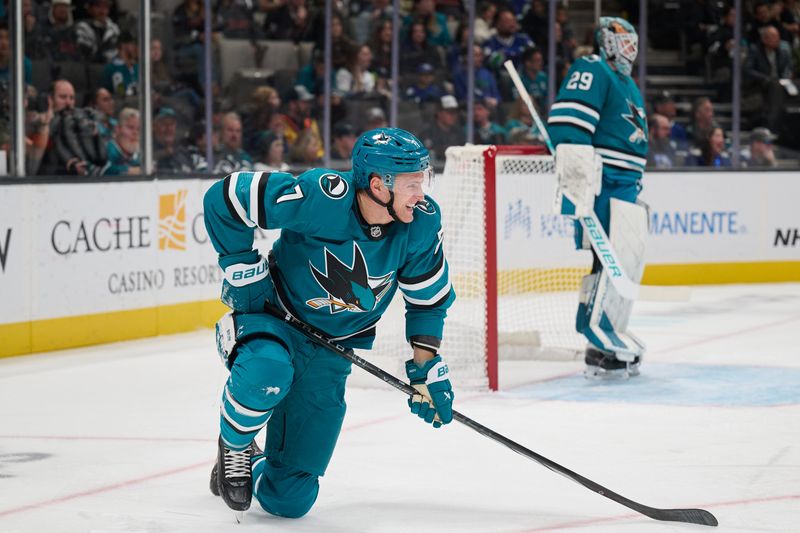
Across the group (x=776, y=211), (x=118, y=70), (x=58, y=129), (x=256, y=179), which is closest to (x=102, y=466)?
(x=256, y=179)

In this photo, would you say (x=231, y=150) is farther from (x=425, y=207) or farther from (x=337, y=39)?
(x=425, y=207)

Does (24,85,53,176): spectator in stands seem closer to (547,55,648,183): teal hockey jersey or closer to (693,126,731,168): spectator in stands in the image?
(547,55,648,183): teal hockey jersey

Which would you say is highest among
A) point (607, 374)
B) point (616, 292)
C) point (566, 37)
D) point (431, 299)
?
point (566, 37)

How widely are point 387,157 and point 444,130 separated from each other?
18.4ft

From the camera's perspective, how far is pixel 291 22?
8000 millimetres

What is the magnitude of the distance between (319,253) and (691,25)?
6864 mm

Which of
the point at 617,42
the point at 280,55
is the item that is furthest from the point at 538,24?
the point at 617,42

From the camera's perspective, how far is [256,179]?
9.89 ft

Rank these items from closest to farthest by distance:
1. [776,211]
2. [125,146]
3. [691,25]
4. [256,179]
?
[256,179] < [125,146] < [776,211] < [691,25]

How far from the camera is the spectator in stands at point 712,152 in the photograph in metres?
8.97

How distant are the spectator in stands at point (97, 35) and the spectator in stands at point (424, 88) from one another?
236cm

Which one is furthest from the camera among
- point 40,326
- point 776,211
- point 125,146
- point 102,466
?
point 776,211

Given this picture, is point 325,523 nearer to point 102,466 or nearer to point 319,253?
point 319,253

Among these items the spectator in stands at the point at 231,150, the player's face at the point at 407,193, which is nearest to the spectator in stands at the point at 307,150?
the spectator in stands at the point at 231,150
